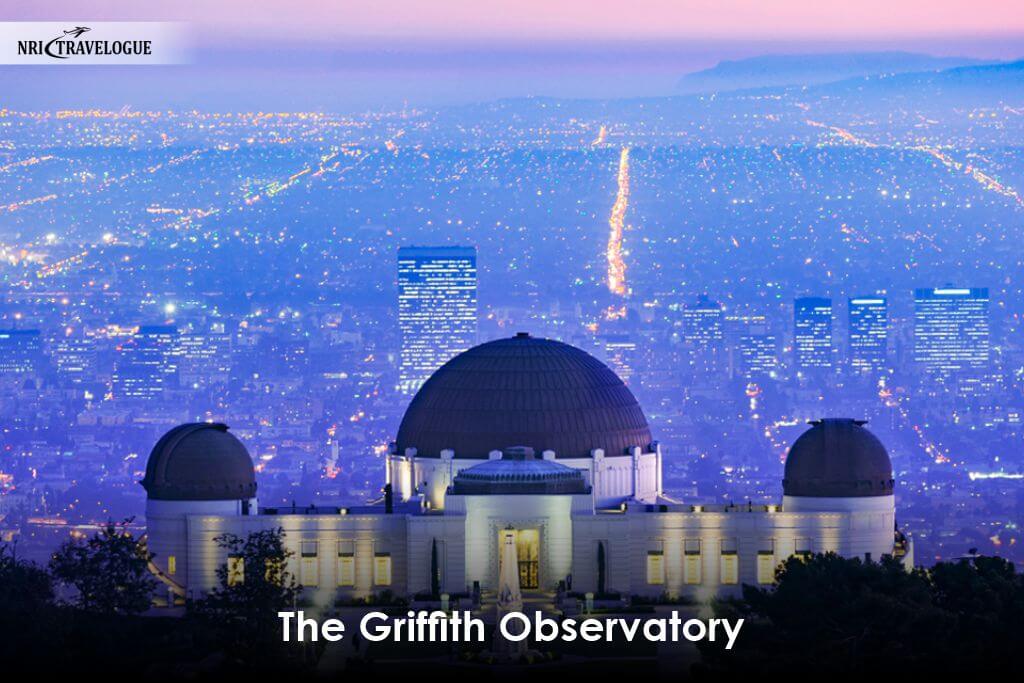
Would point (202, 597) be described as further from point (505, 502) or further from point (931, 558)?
point (931, 558)

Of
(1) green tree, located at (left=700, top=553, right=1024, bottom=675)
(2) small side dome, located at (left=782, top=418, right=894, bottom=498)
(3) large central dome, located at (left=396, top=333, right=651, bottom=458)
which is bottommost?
(1) green tree, located at (left=700, top=553, right=1024, bottom=675)

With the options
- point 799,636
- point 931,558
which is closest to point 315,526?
point 799,636

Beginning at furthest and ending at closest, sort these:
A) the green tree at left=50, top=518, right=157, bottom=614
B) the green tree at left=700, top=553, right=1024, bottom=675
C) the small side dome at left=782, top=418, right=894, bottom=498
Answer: the small side dome at left=782, top=418, right=894, bottom=498 < the green tree at left=50, top=518, right=157, bottom=614 < the green tree at left=700, top=553, right=1024, bottom=675

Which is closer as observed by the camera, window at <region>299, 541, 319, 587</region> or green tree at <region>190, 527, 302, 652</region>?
green tree at <region>190, 527, 302, 652</region>

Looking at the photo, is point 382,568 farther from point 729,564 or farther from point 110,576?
point 729,564

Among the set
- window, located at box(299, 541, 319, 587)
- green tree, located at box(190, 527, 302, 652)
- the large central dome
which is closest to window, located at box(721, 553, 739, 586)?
the large central dome

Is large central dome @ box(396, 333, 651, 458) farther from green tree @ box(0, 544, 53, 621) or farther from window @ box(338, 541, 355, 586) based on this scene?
green tree @ box(0, 544, 53, 621)

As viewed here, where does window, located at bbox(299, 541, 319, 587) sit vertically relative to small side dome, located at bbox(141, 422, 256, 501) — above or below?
below
